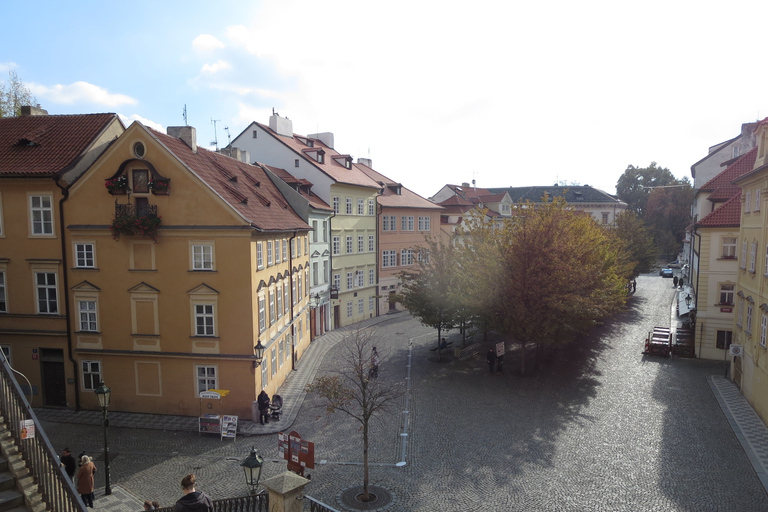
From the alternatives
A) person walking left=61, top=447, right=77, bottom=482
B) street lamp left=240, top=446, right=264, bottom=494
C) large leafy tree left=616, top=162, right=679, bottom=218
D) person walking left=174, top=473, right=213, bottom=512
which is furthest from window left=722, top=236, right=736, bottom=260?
large leafy tree left=616, top=162, right=679, bottom=218

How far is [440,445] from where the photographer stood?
668 inches

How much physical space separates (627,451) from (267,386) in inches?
533

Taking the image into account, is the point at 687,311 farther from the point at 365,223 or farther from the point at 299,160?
the point at 299,160

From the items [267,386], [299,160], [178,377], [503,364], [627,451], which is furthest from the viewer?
[299,160]

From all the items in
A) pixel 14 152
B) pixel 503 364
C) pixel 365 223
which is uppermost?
pixel 14 152

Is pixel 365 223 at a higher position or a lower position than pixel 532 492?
higher

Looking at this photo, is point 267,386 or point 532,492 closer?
point 532,492

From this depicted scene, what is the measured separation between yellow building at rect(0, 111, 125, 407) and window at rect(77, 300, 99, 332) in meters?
0.70

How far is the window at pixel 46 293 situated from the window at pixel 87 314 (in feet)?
3.43

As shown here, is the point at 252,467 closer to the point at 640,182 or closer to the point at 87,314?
the point at 87,314

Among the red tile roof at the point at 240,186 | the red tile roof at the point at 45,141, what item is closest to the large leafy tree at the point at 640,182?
the red tile roof at the point at 240,186

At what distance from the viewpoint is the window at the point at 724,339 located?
28517mm

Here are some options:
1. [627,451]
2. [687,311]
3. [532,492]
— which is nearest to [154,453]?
[532,492]

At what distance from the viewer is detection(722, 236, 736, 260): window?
1112 inches
